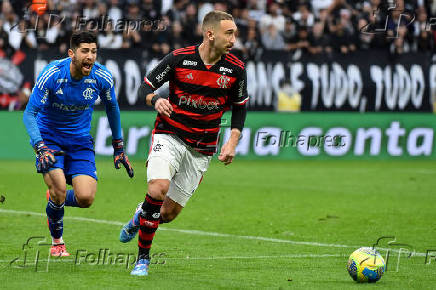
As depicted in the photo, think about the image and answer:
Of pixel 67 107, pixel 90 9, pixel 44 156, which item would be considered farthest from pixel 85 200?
pixel 90 9

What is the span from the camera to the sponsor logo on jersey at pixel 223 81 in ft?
28.0

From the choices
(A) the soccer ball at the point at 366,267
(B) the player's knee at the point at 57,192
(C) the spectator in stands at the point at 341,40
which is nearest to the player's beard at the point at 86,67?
(B) the player's knee at the point at 57,192

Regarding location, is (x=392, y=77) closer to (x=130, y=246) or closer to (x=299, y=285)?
(x=130, y=246)

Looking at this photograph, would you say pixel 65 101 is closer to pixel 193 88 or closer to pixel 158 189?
pixel 193 88

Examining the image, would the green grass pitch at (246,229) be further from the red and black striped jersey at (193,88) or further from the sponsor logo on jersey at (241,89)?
the sponsor logo on jersey at (241,89)

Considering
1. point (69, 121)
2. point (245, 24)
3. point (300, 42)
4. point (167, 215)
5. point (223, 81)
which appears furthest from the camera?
point (245, 24)

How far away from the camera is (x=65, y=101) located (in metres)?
8.99

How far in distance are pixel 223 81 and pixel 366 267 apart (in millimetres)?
2249

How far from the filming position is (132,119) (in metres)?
21.5

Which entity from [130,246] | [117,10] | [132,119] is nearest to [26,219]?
[130,246]

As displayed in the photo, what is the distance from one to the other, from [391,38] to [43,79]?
1700cm

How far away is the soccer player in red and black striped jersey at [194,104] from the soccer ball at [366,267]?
149 centimetres

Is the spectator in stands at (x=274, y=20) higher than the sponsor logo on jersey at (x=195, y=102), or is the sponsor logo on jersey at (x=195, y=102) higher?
the sponsor logo on jersey at (x=195, y=102)

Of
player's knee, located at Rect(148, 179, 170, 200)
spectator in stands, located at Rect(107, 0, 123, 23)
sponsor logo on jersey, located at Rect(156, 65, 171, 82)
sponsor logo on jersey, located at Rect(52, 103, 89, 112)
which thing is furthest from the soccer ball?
spectator in stands, located at Rect(107, 0, 123, 23)
